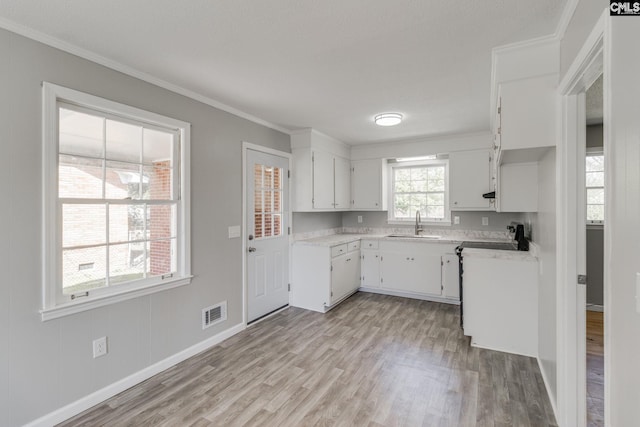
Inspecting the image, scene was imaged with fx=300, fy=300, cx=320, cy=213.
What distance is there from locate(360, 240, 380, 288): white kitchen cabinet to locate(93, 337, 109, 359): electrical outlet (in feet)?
11.1

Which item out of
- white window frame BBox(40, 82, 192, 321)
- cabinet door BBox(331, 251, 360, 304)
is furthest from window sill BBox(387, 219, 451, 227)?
white window frame BBox(40, 82, 192, 321)

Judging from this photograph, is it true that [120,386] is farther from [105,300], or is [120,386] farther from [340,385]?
[340,385]

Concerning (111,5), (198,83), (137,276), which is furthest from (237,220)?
(111,5)

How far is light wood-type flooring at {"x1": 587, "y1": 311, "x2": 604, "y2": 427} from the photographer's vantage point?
1.96 m

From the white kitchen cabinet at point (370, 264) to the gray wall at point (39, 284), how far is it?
2.49 meters

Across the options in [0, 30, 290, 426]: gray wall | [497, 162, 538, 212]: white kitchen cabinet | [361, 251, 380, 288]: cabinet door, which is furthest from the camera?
[361, 251, 380, 288]: cabinet door

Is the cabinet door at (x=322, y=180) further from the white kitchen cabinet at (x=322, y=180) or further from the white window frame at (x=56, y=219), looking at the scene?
the white window frame at (x=56, y=219)

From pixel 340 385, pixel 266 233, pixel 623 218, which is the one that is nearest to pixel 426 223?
pixel 266 233

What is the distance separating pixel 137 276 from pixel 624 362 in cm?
283

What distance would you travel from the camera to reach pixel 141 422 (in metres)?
1.92

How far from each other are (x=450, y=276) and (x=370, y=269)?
3.77 ft

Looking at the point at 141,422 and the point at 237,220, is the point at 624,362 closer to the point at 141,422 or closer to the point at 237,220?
the point at 141,422

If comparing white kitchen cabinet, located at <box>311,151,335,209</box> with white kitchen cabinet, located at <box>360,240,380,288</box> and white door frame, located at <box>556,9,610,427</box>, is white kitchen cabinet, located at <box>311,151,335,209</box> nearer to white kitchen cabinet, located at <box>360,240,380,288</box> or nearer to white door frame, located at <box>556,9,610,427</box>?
white kitchen cabinet, located at <box>360,240,380,288</box>

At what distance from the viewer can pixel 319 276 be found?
13.0 ft
